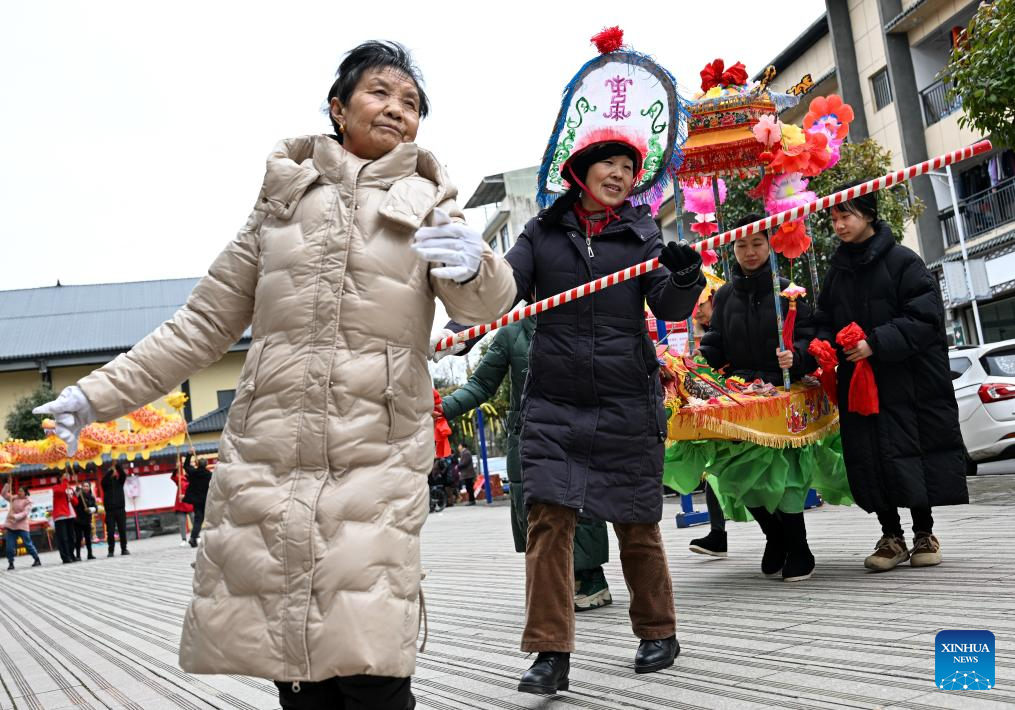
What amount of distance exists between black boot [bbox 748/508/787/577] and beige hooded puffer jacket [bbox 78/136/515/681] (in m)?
3.65

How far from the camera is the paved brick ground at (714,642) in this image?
11.3 ft

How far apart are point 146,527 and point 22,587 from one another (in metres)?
17.5

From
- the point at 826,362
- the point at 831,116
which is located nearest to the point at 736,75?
the point at 831,116

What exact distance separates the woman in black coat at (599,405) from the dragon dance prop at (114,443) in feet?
78.1

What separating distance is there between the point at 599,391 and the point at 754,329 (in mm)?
2393

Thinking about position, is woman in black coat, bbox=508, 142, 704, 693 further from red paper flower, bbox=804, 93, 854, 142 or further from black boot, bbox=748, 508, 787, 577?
red paper flower, bbox=804, 93, 854, 142

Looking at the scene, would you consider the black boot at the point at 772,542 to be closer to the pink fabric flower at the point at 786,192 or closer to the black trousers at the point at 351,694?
the pink fabric flower at the point at 786,192

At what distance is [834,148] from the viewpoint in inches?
255

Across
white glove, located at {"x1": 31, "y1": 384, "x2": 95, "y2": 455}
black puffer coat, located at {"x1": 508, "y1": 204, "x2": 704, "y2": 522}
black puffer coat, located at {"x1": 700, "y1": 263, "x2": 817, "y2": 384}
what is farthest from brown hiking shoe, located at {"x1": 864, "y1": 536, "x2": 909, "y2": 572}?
white glove, located at {"x1": 31, "y1": 384, "x2": 95, "y2": 455}

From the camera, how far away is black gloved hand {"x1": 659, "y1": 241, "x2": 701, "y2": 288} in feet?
12.3

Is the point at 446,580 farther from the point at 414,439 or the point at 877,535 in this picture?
the point at 414,439

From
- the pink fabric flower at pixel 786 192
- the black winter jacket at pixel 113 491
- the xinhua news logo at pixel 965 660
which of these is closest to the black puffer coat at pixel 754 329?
the pink fabric flower at pixel 786 192

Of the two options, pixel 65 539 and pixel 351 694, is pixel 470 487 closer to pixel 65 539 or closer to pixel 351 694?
pixel 65 539

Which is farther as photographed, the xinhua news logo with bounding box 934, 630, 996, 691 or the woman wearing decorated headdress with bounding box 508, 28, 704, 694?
the woman wearing decorated headdress with bounding box 508, 28, 704, 694
